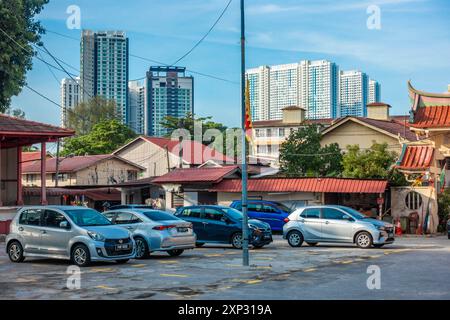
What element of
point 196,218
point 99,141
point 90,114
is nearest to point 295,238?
point 196,218

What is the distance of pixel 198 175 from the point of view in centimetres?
→ 4441

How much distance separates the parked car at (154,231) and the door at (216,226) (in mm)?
3275

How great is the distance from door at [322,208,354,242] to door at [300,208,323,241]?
19cm

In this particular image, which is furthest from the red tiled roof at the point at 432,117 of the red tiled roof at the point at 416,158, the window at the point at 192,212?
the window at the point at 192,212

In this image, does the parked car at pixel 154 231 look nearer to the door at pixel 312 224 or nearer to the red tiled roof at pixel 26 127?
the door at pixel 312 224

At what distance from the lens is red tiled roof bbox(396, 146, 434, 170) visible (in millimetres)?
36859

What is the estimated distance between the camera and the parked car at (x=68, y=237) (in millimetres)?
17297

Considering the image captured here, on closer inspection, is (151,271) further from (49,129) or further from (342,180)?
(342,180)

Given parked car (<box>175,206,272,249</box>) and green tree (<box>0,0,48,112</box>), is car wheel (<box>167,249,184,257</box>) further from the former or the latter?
green tree (<box>0,0,48,112</box>)

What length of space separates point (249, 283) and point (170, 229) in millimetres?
6117

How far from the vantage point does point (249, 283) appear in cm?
1427

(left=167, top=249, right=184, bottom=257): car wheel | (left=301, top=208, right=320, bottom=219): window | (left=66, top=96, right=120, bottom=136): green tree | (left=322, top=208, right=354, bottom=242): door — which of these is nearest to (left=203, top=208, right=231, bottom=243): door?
(left=167, top=249, right=184, bottom=257): car wheel

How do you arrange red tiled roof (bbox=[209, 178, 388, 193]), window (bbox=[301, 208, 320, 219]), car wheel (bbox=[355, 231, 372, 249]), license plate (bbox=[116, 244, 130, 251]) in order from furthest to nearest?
→ red tiled roof (bbox=[209, 178, 388, 193]), window (bbox=[301, 208, 320, 219]), car wheel (bbox=[355, 231, 372, 249]), license plate (bbox=[116, 244, 130, 251])
